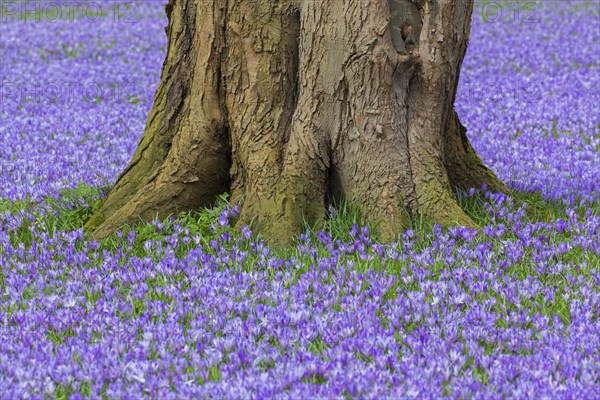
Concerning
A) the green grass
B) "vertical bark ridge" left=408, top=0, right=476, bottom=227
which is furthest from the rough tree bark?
the green grass

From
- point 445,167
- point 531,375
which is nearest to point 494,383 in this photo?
point 531,375

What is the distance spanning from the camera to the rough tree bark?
229 inches

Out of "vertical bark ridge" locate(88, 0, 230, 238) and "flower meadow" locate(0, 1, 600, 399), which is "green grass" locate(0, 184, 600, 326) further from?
"vertical bark ridge" locate(88, 0, 230, 238)

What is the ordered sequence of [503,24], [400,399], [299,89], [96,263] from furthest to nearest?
1. [503,24]
2. [299,89]
3. [96,263]
4. [400,399]

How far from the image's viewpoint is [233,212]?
19.8ft

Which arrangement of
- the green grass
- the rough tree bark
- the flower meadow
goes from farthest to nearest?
1. the rough tree bark
2. the green grass
3. the flower meadow

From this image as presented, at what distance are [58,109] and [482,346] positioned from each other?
7855 mm

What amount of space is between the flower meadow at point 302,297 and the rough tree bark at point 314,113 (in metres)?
0.19

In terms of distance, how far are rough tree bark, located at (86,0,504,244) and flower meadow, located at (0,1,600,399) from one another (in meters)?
0.19

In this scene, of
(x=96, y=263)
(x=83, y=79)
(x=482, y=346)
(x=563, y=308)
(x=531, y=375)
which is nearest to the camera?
(x=531, y=375)

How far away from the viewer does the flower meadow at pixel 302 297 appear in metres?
3.96

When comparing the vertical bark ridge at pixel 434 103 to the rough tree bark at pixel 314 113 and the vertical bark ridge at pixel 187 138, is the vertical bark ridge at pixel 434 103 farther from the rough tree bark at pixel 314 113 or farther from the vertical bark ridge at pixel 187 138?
the vertical bark ridge at pixel 187 138

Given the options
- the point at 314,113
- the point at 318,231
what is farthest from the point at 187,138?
the point at 318,231

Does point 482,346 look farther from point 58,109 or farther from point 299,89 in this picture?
point 58,109
